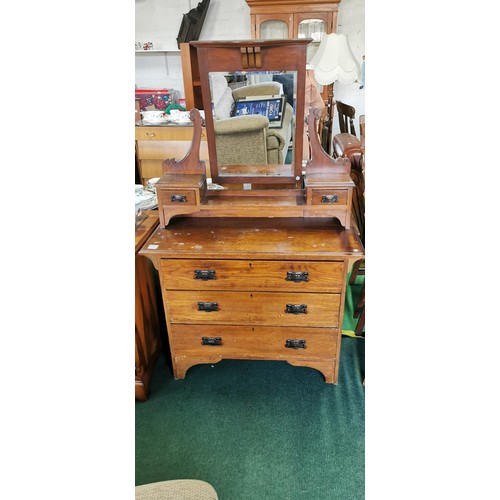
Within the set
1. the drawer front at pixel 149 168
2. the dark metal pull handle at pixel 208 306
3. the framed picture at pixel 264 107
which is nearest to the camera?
the framed picture at pixel 264 107

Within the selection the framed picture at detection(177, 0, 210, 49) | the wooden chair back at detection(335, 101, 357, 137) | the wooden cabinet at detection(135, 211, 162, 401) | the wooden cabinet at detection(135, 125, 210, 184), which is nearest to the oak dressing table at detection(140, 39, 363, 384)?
the wooden cabinet at detection(135, 211, 162, 401)

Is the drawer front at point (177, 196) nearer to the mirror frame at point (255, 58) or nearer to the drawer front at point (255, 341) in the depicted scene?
the mirror frame at point (255, 58)

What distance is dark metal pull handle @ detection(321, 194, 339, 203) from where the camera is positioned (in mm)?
1284

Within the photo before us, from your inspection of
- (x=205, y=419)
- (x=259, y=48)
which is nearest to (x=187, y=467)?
(x=205, y=419)

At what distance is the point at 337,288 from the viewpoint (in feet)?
4.19

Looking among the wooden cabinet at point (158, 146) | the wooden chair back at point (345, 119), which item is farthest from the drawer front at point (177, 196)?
the wooden chair back at point (345, 119)

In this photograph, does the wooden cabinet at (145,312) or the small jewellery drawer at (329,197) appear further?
the wooden cabinet at (145,312)

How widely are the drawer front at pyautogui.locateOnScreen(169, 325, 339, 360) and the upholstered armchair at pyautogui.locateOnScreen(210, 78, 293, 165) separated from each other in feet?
2.20

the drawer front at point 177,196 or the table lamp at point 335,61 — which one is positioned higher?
the table lamp at point 335,61

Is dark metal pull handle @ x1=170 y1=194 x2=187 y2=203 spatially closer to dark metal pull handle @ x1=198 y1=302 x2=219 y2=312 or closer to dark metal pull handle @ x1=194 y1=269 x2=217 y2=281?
dark metal pull handle @ x1=194 y1=269 x2=217 y2=281

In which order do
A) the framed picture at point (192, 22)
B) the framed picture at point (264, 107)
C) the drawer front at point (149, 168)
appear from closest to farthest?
the framed picture at point (264, 107) → the drawer front at point (149, 168) → the framed picture at point (192, 22)

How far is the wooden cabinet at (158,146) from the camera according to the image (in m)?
2.55

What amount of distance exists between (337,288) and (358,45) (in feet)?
9.33
